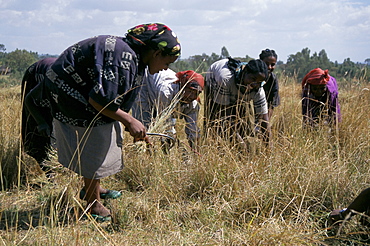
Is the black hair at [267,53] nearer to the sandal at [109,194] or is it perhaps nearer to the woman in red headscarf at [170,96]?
the woman in red headscarf at [170,96]

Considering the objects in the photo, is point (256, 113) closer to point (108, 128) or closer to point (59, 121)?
point (108, 128)

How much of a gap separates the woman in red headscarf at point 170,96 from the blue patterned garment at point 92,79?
4.01ft

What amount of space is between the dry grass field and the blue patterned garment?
0.52 meters

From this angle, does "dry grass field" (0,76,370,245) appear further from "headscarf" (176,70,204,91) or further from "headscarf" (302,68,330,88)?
"headscarf" (302,68,330,88)

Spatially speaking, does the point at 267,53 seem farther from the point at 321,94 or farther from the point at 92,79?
the point at 92,79

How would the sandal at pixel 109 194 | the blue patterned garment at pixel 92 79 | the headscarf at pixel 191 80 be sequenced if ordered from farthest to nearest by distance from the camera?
the headscarf at pixel 191 80 → the sandal at pixel 109 194 → the blue patterned garment at pixel 92 79

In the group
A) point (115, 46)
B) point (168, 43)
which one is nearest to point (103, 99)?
point (115, 46)

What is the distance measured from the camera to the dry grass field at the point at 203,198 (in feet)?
8.09

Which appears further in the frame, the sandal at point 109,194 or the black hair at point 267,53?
the black hair at point 267,53

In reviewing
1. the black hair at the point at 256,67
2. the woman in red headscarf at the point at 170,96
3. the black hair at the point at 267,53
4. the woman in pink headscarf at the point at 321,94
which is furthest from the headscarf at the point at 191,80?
the woman in pink headscarf at the point at 321,94

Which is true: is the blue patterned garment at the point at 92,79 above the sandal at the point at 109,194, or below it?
above

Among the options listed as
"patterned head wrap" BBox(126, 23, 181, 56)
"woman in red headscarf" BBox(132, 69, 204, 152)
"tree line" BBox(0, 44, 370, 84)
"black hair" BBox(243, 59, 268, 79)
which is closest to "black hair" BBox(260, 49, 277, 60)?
"tree line" BBox(0, 44, 370, 84)

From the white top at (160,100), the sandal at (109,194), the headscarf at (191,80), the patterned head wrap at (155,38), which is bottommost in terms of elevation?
the sandal at (109,194)

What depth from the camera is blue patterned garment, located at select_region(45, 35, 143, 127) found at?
7.60 feet
